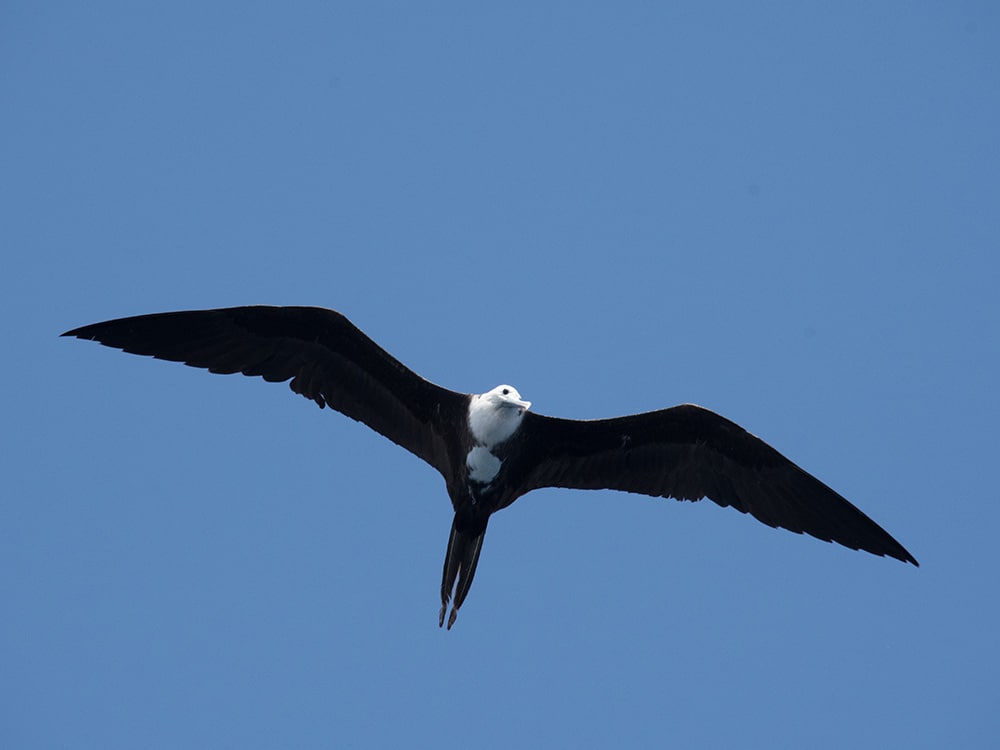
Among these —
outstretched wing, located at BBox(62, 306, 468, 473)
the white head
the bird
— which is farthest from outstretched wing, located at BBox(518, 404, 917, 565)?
outstretched wing, located at BBox(62, 306, 468, 473)

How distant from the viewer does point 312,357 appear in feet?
30.2

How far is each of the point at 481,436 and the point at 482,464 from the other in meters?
0.18

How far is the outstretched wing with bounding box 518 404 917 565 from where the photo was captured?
30.7 ft

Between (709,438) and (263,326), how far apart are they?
10.1 ft

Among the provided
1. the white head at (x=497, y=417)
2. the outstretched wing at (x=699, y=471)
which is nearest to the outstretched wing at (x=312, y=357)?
the white head at (x=497, y=417)

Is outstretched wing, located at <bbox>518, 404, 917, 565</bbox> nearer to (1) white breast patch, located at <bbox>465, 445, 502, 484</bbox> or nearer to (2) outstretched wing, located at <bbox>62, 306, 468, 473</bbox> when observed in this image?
(1) white breast patch, located at <bbox>465, 445, 502, 484</bbox>

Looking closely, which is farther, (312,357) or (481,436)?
(312,357)

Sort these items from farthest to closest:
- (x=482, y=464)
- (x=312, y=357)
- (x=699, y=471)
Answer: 1. (x=699, y=471)
2. (x=312, y=357)
3. (x=482, y=464)

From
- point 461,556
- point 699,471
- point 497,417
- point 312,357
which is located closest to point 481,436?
point 497,417

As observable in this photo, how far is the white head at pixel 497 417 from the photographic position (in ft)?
29.5

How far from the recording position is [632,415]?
930 centimetres

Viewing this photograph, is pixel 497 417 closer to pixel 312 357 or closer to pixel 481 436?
pixel 481 436

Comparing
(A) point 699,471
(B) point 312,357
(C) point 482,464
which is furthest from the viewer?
(A) point 699,471

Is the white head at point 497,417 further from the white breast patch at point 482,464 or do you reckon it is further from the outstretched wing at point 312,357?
the outstretched wing at point 312,357
